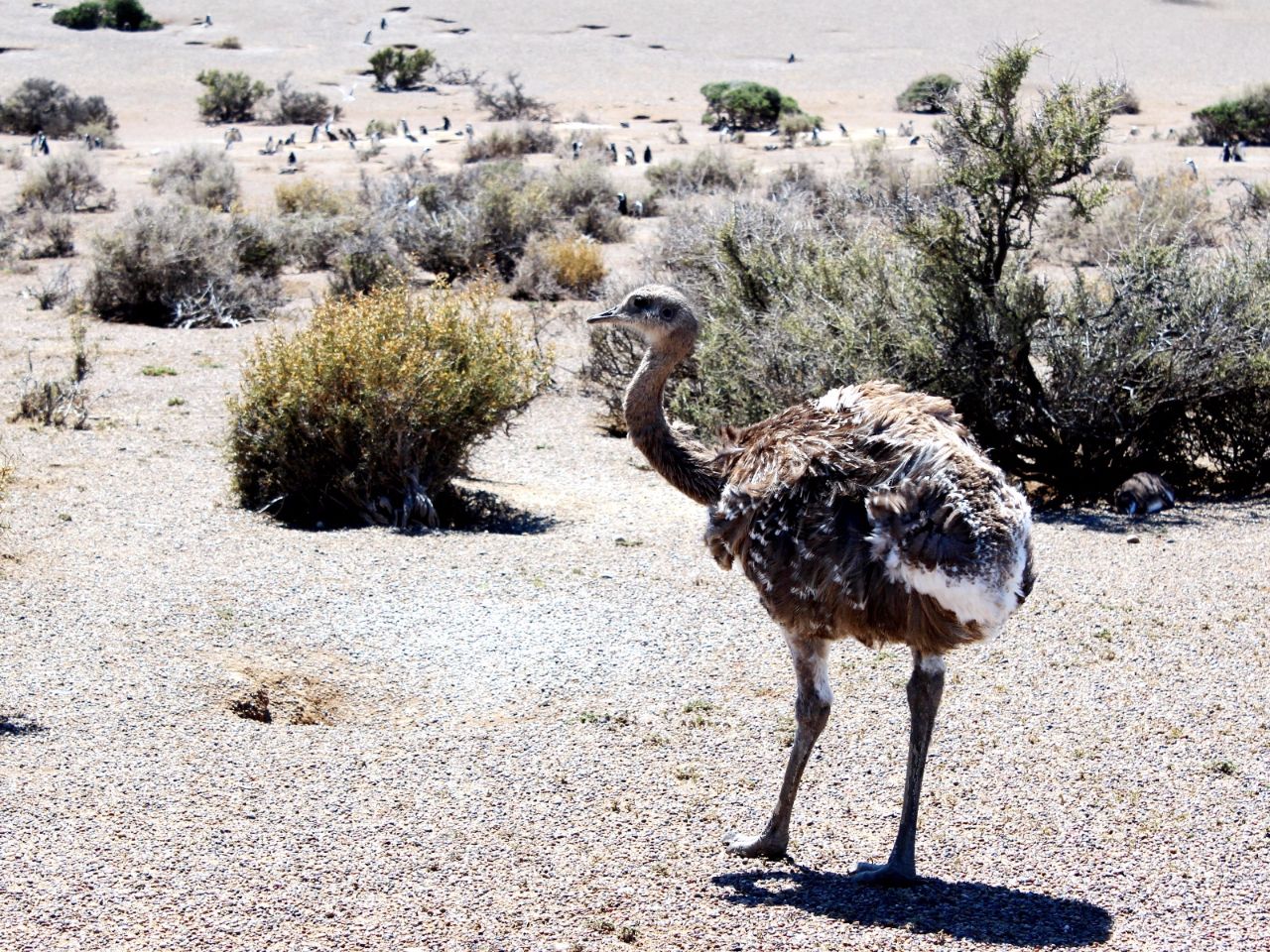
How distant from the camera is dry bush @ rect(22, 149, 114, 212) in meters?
24.8

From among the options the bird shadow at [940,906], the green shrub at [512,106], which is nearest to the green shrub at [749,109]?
the green shrub at [512,106]

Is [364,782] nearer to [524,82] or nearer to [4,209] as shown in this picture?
[4,209]

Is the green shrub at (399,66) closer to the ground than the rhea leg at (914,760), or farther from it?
farther from it

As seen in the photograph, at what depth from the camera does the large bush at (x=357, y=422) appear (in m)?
9.58

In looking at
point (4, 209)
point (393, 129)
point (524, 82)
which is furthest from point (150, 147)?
point (524, 82)

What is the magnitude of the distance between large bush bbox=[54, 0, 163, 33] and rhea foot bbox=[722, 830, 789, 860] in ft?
197

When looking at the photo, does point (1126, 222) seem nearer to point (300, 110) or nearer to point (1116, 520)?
point (1116, 520)

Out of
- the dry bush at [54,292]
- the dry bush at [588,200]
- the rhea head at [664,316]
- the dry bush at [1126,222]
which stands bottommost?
→ the dry bush at [54,292]

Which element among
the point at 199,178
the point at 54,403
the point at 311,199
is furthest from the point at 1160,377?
the point at 199,178

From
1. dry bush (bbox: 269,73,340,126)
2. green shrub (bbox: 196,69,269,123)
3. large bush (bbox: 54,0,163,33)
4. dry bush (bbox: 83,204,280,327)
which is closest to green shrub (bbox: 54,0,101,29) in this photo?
large bush (bbox: 54,0,163,33)

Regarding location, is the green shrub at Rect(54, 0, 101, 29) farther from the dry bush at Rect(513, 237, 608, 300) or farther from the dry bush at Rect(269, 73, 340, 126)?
the dry bush at Rect(513, 237, 608, 300)

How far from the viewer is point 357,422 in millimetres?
9688

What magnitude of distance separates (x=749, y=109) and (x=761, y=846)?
37231mm

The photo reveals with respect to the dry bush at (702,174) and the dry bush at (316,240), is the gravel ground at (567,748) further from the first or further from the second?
the dry bush at (702,174)
